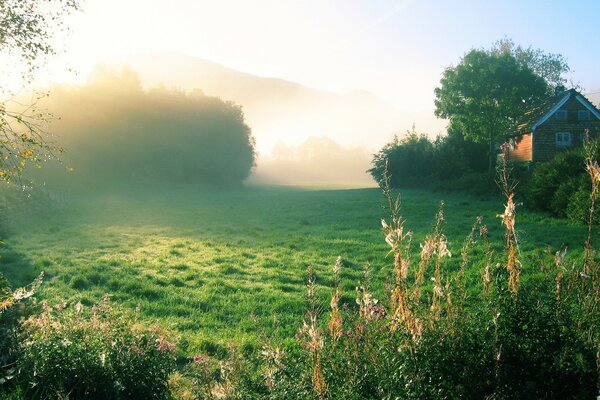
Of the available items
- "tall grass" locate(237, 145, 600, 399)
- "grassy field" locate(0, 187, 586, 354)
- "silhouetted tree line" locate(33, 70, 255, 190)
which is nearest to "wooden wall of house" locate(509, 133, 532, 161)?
"grassy field" locate(0, 187, 586, 354)

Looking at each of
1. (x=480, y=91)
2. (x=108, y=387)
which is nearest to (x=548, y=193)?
(x=108, y=387)

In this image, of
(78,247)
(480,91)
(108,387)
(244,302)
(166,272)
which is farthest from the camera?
(480,91)

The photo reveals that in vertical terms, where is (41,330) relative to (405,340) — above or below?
below

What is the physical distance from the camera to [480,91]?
54031mm

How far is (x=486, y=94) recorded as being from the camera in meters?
53.9

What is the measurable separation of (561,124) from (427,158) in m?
14.1

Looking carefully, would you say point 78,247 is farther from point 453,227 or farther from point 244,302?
point 453,227

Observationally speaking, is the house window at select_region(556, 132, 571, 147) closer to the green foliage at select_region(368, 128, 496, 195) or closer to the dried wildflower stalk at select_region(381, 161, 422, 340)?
the green foliage at select_region(368, 128, 496, 195)

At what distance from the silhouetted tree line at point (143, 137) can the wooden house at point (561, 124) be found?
44425 mm

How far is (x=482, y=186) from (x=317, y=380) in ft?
115

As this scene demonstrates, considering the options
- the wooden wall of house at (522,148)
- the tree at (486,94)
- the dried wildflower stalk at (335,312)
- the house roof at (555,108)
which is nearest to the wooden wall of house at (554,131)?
the house roof at (555,108)

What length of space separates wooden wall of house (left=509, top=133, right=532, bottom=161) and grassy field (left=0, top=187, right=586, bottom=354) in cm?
1938

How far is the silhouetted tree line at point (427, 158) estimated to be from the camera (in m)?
49.3

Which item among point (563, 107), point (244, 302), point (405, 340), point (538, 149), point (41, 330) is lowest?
point (244, 302)
